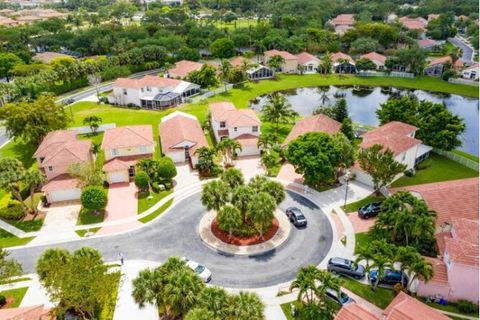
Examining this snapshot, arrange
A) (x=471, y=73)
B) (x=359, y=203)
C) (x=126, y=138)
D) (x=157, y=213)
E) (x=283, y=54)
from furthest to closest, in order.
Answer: (x=283, y=54) < (x=471, y=73) < (x=126, y=138) < (x=359, y=203) < (x=157, y=213)

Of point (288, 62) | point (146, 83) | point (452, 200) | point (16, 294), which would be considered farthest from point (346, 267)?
point (288, 62)

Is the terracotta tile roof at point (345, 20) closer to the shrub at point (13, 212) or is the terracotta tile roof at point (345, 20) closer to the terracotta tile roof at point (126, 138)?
the terracotta tile roof at point (126, 138)

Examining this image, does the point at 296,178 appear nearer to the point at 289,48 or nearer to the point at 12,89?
the point at 12,89

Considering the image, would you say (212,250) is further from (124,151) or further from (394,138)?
(394,138)

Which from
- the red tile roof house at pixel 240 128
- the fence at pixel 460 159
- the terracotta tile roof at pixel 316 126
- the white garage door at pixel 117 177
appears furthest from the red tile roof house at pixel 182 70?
the fence at pixel 460 159

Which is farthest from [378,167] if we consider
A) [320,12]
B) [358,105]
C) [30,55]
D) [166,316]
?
[320,12]

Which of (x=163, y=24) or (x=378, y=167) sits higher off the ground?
(x=163, y=24)
